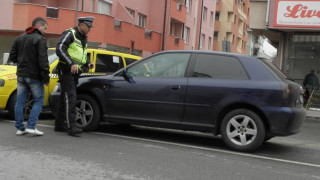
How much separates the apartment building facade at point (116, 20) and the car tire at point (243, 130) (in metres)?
9.53

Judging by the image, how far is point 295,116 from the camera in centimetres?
616

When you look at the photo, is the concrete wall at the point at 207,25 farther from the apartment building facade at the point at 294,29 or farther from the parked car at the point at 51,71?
the parked car at the point at 51,71

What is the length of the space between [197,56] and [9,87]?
148 inches

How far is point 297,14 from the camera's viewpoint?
17812mm

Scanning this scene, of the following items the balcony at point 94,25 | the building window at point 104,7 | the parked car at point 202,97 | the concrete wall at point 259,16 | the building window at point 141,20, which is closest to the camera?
the parked car at point 202,97

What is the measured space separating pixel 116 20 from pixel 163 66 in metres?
19.7

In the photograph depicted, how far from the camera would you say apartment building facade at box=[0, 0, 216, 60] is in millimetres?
22266

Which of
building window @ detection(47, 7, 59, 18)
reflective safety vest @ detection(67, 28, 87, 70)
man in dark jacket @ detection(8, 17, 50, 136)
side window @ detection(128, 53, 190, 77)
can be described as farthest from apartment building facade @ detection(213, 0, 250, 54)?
man in dark jacket @ detection(8, 17, 50, 136)

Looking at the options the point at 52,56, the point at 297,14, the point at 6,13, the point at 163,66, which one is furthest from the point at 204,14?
the point at 163,66

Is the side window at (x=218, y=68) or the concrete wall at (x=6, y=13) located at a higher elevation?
the concrete wall at (x=6, y=13)

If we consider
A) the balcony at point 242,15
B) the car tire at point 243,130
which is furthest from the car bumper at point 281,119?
the balcony at point 242,15

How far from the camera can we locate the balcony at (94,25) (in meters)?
22.2

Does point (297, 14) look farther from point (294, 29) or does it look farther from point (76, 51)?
point (76, 51)

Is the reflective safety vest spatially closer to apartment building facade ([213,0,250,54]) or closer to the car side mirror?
the car side mirror
